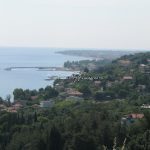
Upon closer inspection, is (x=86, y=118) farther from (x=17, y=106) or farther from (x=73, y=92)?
(x=73, y=92)

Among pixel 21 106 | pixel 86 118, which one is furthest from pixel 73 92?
pixel 86 118

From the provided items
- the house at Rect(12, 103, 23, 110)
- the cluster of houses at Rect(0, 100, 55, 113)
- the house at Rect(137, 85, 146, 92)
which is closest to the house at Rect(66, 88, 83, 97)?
the cluster of houses at Rect(0, 100, 55, 113)

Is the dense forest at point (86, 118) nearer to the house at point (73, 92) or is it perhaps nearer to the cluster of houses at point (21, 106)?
the house at point (73, 92)

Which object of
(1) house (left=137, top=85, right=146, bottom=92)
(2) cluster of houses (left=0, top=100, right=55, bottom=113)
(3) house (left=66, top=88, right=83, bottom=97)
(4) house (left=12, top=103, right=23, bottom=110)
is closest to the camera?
(2) cluster of houses (left=0, top=100, right=55, bottom=113)

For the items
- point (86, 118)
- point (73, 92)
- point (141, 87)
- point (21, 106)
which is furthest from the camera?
point (141, 87)

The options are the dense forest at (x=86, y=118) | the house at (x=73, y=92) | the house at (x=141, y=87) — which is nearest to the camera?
the dense forest at (x=86, y=118)

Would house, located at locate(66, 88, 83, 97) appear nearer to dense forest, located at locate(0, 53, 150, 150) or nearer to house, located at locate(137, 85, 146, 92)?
dense forest, located at locate(0, 53, 150, 150)

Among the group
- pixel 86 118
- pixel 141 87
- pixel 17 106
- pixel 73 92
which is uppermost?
pixel 86 118

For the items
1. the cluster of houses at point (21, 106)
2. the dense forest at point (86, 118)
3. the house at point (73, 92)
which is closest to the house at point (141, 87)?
the dense forest at point (86, 118)

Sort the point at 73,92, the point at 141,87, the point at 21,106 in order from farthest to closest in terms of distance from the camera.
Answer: the point at 141,87, the point at 73,92, the point at 21,106
